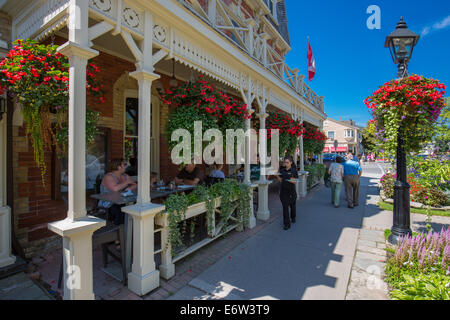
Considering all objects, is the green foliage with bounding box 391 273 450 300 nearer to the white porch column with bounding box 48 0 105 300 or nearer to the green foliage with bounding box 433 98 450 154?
the green foliage with bounding box 433 98 450 154

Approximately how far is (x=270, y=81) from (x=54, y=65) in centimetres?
492

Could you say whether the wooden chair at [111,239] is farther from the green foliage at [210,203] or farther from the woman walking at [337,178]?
the woman walking at [337,178]

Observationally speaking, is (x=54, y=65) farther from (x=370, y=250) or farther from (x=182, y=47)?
(x=370, y=250)

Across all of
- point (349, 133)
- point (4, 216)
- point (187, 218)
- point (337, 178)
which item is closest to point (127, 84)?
point (4, 216)

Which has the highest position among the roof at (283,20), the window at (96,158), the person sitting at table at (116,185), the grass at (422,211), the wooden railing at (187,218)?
the roof at (283,20)

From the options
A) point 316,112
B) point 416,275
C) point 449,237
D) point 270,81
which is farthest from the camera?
point 316,112

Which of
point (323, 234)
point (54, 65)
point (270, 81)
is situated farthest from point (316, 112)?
point (54, 65)

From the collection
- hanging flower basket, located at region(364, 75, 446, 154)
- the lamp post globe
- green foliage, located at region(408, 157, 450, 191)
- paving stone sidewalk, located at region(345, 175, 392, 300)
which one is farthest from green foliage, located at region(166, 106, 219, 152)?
green foliage, located at region(408, 157, 450, 191)

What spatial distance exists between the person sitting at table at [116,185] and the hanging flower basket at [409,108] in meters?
4.78

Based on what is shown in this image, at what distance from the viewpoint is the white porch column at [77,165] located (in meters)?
2.26

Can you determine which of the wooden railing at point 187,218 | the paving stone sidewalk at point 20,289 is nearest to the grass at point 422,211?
the wooden railing at point 187,218

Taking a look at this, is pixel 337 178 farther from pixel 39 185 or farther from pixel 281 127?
pixel 39 185

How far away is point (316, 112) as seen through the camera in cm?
1161

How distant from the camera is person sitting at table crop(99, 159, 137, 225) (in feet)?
12.3
